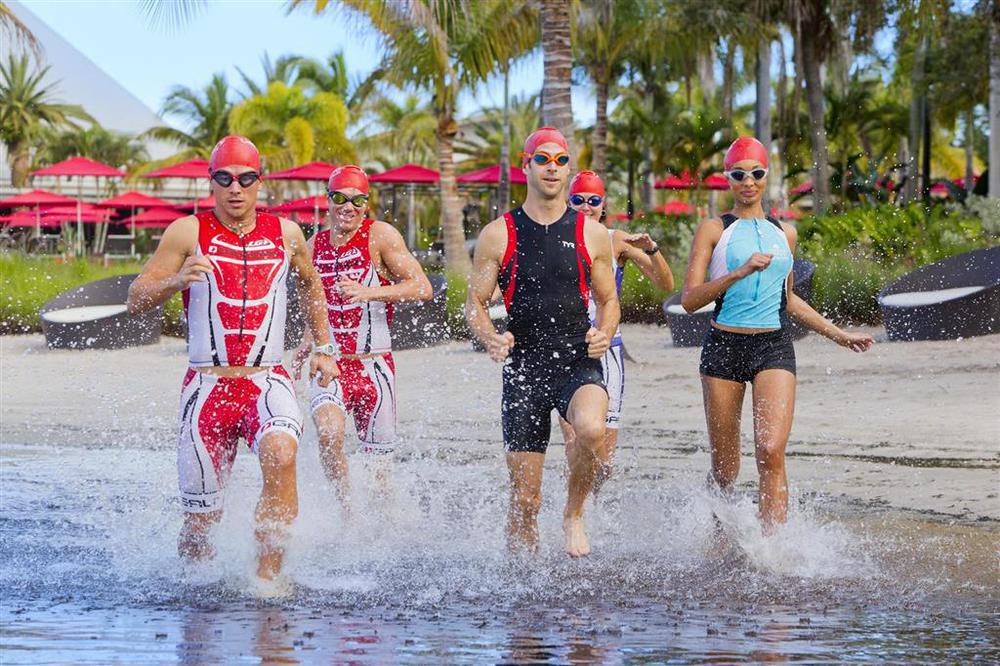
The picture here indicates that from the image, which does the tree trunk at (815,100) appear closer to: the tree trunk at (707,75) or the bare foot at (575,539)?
the tree trunk at (707,75)

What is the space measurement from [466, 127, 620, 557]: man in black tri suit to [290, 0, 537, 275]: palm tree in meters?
19.5

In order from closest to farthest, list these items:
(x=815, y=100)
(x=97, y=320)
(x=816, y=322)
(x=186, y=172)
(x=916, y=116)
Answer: (x=816, y=322), (x=97, y=320), (x=815, y=100), (x=186, y=172), (x=916, y=116)

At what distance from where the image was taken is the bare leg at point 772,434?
6699mm

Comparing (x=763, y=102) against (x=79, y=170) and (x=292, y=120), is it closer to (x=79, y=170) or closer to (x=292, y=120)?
(x=79, y=170)

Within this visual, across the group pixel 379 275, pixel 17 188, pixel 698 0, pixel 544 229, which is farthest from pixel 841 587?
pixel 17 188

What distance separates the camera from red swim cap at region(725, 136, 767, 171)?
6.91 meters

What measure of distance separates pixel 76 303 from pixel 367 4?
7068 millimetres

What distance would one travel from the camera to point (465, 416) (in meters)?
13.5

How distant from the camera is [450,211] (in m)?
28.4

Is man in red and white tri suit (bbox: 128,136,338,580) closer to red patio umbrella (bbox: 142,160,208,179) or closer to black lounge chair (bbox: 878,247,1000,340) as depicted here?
black lounge chair (bbox: 878,247,1000,340)

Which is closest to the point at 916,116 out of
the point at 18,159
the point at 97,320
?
the point at 97,320

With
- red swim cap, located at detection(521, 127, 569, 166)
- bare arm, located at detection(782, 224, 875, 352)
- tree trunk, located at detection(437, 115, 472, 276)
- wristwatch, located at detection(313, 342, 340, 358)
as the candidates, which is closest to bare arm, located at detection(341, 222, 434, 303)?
wristwatch, located at detection(313, 342, 340, 358)

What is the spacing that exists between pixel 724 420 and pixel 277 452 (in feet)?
7.04

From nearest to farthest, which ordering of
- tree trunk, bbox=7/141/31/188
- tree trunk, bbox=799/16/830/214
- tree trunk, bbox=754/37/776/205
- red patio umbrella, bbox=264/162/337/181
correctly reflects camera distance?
tree trunk, bbox=799/16/830/214 < tree trunk, bbox=754/37/776/205 < red patio umbrella, bbox=264/162/337/181 < tree trunk, bbox=7/141/31/188
